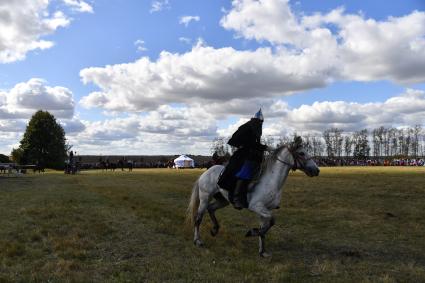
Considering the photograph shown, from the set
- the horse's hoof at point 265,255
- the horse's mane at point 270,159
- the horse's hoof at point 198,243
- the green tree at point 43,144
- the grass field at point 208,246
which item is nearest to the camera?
the grass field at point 208,246

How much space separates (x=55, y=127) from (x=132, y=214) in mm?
94053

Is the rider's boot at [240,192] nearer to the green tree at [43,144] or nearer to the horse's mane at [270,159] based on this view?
the horse's mane at [270,159]

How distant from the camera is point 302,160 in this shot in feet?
33.5

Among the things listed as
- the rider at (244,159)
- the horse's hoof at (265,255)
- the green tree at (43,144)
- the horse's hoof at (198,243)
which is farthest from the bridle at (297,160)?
the green tree at (43,144)

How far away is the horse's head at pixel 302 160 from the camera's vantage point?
10.2 m

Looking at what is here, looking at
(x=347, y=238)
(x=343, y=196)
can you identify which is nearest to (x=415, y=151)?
(x=343, y=196)

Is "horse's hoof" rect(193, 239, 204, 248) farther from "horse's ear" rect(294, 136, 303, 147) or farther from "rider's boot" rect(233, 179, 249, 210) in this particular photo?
"horse's ear" rect(294, 136, 303, 147)

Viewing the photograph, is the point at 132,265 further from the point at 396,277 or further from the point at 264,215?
the point at 396,277

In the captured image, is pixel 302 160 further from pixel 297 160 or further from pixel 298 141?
pixel 298 141

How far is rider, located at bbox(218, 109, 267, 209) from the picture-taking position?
401 inches

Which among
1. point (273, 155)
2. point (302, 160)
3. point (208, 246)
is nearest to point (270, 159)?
point (273, 155)

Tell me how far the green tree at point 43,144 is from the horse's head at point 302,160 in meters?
97.4

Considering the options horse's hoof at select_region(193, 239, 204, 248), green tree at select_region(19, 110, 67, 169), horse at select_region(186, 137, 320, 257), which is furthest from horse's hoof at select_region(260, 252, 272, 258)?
green tree at select_region(19, 110, 67, 169)

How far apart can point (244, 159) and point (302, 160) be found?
1286 mm
